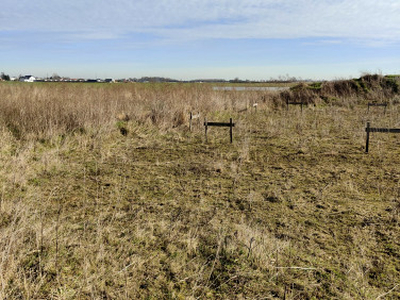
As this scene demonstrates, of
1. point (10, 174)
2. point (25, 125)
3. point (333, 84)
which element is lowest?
point (10, 174)

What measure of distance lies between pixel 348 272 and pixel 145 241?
2331 mm

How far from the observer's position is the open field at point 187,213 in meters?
3.09

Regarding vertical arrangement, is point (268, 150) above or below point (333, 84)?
below

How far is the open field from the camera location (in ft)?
10.2

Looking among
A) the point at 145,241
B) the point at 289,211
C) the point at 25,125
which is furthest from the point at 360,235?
the point at 25,125

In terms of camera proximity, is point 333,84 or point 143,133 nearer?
point 143,133

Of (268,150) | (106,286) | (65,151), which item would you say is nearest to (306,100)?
(268,150)

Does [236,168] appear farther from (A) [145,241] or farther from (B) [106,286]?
(B) [106,286]

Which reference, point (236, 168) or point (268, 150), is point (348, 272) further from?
point (268, 150)

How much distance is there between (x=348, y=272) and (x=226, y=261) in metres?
1.29

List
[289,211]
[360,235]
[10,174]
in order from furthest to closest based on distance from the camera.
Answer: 1. [10,174]
2. [289,211]
3. [360,235]

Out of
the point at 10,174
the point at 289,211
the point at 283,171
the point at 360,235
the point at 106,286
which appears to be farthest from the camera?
the point at 283,171

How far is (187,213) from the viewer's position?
4.82 meters

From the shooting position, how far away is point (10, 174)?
19.8 feet
